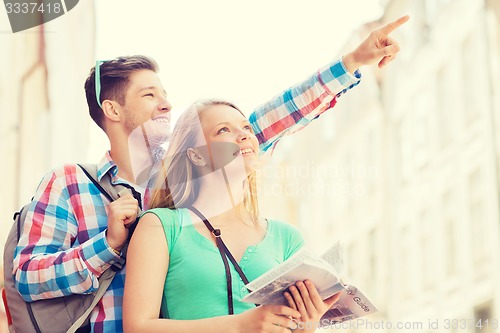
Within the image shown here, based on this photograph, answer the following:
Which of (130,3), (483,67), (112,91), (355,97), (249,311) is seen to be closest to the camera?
(249,311)

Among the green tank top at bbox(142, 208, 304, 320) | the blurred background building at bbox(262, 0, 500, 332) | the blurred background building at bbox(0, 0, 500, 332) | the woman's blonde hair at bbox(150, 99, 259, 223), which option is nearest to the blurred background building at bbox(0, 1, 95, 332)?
the woman's blonde hair at bbox(150, 99, 259, 223)

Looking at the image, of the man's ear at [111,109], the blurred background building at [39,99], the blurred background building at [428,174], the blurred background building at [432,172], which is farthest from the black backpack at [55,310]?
the blurred background building at [432,172]

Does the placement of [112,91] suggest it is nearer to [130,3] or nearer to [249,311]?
[249,311]

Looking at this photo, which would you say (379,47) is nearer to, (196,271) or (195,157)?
(195,157)

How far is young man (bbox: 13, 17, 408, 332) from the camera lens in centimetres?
122

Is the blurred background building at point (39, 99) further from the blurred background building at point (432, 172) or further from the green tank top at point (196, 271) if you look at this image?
the blurred background building at point (432, 172)

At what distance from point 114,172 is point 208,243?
0.26 meters

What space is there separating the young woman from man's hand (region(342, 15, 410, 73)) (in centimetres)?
25

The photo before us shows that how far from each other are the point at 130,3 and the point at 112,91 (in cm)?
95

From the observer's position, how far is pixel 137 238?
3.84ft

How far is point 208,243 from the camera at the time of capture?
3.97 feet

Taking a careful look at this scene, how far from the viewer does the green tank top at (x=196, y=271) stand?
1.16 m

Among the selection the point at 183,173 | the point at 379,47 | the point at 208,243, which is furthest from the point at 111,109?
the point at 379,47

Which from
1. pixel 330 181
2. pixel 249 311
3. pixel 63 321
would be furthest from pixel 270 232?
pixel 330 181
